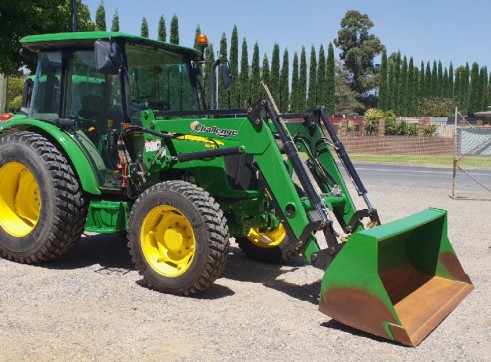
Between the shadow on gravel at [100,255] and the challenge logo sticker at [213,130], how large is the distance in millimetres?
1693

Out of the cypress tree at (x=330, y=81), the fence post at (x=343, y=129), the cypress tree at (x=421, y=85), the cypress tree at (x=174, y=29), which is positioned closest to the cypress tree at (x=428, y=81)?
the cypress tree at (x=421, y=85)

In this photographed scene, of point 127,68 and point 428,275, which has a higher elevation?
point 127,68

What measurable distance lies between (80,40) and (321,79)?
4488 cm

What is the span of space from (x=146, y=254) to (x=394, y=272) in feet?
7.29

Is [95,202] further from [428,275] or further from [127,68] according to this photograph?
[428,275]

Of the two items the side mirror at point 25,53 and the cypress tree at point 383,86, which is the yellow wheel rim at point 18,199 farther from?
the cypress tree at point 383,86

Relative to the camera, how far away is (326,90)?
163 ft

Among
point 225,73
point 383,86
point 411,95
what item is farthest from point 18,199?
point 411,95

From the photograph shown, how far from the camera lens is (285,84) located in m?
49.6

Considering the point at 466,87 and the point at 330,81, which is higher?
the point at 466,87

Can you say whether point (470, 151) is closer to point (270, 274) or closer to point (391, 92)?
point (270, 274)

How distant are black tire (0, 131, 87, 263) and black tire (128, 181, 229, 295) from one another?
0.82 metres

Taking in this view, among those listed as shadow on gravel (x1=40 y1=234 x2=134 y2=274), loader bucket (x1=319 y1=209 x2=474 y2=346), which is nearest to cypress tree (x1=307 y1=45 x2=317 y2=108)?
shadow on gravel (x1=40 y1=234 x2=134 y2=274)

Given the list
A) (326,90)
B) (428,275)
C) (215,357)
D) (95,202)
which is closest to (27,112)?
(95,202)
